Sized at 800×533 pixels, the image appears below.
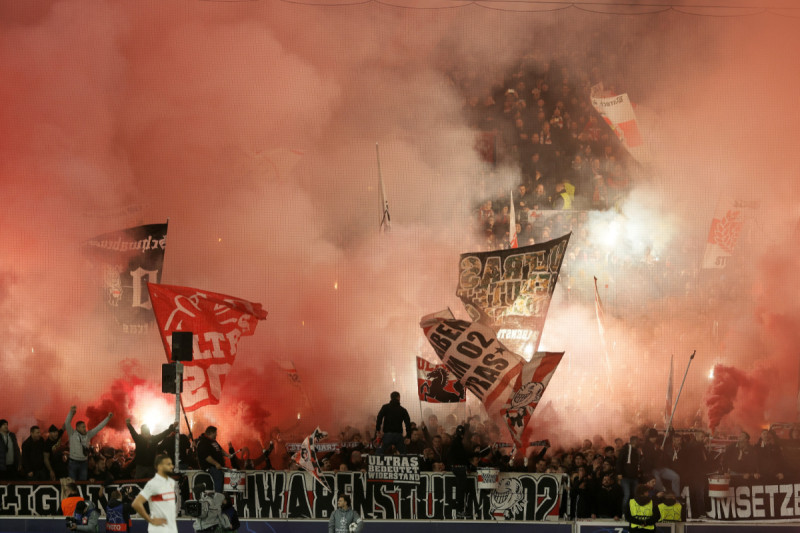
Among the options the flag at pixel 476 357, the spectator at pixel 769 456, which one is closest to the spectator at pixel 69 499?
the flag at pixel 476 357

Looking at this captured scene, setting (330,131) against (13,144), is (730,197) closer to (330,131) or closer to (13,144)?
(330,131)

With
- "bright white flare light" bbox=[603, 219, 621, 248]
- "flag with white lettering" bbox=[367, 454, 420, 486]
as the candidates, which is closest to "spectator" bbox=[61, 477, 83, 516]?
"flag with white lettering" bbox=[367, 454, 420, 486]

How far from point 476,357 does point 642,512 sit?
10.5 ft

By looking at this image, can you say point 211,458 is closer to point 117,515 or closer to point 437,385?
point 117,515

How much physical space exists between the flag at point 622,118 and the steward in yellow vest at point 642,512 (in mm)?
8262

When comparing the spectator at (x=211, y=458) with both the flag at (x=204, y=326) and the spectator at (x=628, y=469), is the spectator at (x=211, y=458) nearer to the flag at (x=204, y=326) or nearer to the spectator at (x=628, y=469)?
the flag at (x=204, y=326)

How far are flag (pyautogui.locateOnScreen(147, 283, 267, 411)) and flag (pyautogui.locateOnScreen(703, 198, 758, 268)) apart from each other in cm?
780

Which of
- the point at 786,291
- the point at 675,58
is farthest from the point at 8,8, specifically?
the point at 786,291

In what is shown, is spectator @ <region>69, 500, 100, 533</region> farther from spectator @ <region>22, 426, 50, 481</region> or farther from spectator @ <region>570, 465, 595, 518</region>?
spectator @ <region>570, 465, 595, 518</region>

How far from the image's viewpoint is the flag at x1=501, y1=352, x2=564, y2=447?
11008 mm

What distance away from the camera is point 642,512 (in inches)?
339

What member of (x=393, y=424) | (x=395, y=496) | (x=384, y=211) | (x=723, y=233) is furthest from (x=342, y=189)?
(x=395, y=496)

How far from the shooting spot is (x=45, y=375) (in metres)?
14.5

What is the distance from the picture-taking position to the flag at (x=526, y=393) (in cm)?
1101
